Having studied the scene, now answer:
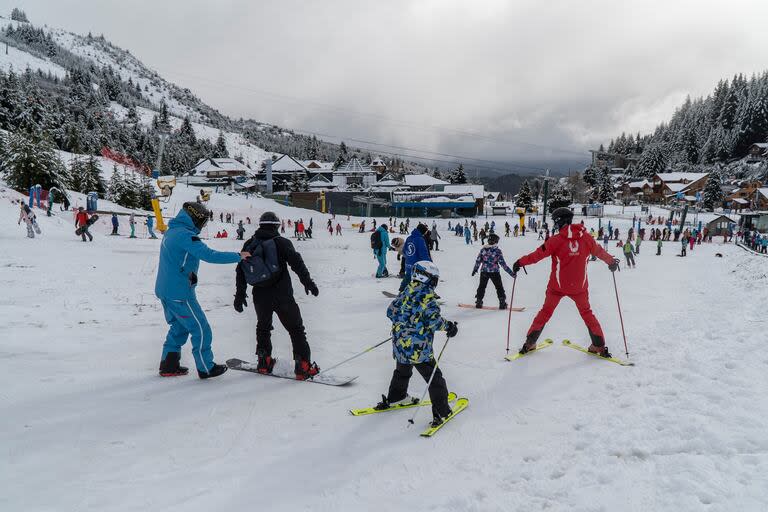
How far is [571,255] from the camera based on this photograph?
5277 millimetres

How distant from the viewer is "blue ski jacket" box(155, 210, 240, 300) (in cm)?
419

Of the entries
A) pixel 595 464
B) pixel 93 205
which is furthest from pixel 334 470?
pixel 93 205

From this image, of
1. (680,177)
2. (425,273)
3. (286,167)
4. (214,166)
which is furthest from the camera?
(286,167)

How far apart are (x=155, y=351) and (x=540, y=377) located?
4.88m

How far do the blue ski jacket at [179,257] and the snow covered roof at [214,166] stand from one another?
294 feet

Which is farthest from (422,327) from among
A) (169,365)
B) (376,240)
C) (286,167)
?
(286,167)

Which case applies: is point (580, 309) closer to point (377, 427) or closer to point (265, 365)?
point (377, 427)

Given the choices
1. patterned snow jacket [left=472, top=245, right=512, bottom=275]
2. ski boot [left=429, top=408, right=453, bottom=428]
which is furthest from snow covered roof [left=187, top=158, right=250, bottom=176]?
ski boot [left=429, top=408, right=453, bottom=428]

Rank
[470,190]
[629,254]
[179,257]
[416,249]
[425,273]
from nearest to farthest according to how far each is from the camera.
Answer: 1. [425,273]
2. [179,257]
3. [416,249]
4. [629,254]
5. [470,190]

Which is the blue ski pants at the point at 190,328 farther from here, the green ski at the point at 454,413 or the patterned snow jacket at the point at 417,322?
the green ski at the point at 454,413

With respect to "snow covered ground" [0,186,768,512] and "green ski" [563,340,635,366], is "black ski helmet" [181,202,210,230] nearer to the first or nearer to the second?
"snow covered ground" [0,186,768,512]

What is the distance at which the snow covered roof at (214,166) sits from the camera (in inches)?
3386

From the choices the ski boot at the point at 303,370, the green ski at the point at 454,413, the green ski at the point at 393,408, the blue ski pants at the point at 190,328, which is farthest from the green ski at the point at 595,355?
the blue ski pants at the point at 190,328

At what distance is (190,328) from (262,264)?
103cm
